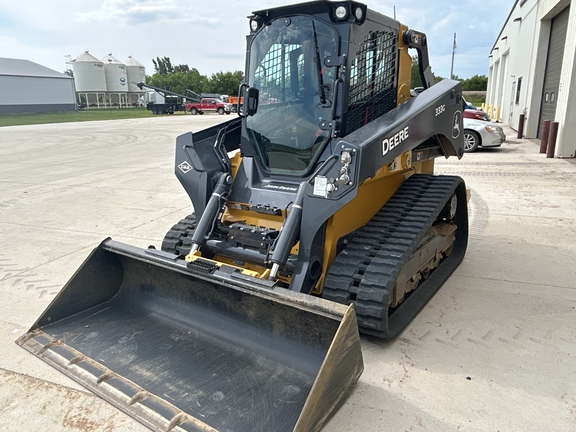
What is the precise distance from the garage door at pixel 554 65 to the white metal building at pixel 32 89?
49606 millimetres

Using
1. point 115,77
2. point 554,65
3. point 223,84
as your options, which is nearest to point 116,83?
point 115,77

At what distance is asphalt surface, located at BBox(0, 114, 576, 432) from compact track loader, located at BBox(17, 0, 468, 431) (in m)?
0.19

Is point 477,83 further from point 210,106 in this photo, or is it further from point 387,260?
point 387,260

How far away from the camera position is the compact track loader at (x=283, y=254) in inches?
113

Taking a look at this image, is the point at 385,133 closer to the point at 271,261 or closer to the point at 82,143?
the point at 271,261

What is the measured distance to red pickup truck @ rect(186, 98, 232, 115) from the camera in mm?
44094

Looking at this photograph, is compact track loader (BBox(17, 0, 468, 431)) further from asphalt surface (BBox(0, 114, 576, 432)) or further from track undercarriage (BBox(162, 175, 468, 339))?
asphalt surface (BBox(0, 114, 576, 432))

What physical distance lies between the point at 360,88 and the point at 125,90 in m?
78.1

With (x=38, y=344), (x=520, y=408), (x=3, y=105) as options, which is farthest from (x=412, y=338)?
(x=3, y=105)

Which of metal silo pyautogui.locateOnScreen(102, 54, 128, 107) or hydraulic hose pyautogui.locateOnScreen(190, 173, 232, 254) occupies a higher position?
metal silo pyautogui.locateOnScreen(102, 54, 128, 107)

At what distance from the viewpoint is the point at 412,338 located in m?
3.65

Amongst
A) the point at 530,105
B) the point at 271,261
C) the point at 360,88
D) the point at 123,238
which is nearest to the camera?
the point at 271,261

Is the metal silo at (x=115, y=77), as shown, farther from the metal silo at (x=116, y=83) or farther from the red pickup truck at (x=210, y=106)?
the red pickup truck at (x=210, y=106)

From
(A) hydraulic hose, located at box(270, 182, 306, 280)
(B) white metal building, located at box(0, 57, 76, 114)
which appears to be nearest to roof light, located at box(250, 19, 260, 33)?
(A) hydraulic hose, located at box(270, 182, 306, 280)
